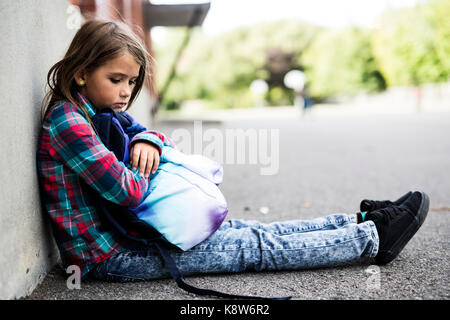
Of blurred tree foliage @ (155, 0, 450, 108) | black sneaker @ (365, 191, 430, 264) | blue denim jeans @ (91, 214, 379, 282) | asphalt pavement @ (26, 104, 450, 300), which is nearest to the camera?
asphalt pavement @ (26, 104, 450, 300)

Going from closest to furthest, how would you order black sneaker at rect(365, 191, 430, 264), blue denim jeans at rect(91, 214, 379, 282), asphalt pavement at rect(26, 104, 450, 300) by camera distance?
asphalt pavement at rect(26, 104, 450, 300)
blue denim jeans at rect(91, 214, 379, 282)
black sneaker at rect(365, 191, 430, 264)

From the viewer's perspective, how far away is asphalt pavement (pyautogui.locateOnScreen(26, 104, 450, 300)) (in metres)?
2.05

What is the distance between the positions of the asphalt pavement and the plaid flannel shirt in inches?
8.0

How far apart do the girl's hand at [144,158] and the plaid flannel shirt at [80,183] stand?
3 centimetres

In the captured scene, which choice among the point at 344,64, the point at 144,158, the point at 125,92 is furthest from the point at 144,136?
the point at 344,64

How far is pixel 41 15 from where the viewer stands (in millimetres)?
2279

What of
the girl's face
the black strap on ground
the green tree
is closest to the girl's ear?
the girl's face

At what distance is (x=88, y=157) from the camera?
194 cm

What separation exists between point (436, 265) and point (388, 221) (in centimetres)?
37

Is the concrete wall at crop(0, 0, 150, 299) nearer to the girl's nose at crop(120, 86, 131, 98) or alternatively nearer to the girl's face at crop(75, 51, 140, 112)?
the girl's face at crop(75, 51, 140, 112)

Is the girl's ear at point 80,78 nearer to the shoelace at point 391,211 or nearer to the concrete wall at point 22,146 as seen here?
the concrete wall at point 22,146

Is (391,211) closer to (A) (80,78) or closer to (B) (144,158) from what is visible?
(B) (144,158)

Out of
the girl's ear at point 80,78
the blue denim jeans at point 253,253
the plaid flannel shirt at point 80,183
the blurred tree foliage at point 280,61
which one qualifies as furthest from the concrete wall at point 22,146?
the blurred tree foliage at point 280,61

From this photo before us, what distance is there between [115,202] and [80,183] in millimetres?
218
